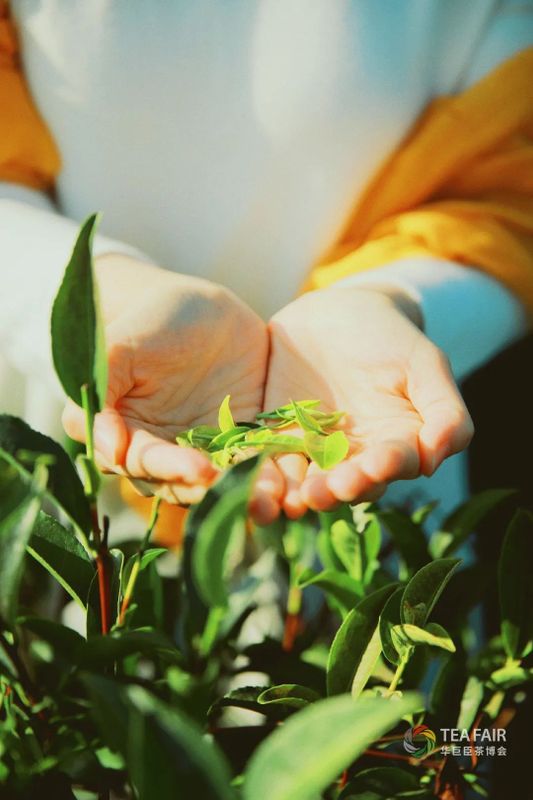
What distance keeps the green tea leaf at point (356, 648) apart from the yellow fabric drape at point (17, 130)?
2.04 feet

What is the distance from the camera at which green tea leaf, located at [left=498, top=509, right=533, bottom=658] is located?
1.48ft

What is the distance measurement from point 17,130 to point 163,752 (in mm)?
725

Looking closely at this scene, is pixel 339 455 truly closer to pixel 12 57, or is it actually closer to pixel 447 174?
pixel 447 174

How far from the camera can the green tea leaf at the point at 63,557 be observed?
0.34m

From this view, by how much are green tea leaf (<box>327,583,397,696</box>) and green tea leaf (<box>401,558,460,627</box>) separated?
0.02 meters

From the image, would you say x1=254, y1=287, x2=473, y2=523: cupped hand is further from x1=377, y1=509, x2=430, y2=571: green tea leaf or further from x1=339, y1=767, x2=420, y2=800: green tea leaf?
x1=339, y1=767, x2=420, y2=800: green tea leaf

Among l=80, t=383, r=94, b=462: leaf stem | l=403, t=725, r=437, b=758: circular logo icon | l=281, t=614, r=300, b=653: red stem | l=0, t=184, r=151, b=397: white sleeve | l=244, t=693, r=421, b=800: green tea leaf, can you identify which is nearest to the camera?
l=244, t=693, r=421, b=800: green tea leaf

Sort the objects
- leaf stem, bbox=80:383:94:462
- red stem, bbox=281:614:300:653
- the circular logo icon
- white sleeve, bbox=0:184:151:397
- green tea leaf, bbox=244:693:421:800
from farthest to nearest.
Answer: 1. white sleeve, bbox=0:184:151:397
2. red stem, bbox=281:614:300:653
3. the circular logo icon
4. leaf stem, bbox=80:383:94:462
5. green tea leaf, bbox=244:693:421:800

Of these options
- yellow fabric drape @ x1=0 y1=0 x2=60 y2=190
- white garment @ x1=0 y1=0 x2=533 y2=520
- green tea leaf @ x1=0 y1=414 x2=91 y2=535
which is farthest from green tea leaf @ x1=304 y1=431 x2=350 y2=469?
yellow fabric drape @ x1=0 y1=0 x2=60 y2=190

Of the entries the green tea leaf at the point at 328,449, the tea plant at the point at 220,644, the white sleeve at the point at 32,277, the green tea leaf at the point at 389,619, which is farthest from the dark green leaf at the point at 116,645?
the white sleeve at the point at 32,277

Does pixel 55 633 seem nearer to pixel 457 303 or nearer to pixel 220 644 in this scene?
pixel 220 644

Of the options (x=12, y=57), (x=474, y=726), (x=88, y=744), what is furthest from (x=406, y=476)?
(x=12, y=57)

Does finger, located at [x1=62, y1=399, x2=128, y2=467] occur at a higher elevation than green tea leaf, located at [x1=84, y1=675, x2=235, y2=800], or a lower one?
lower

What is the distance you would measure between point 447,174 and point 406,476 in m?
0.45
